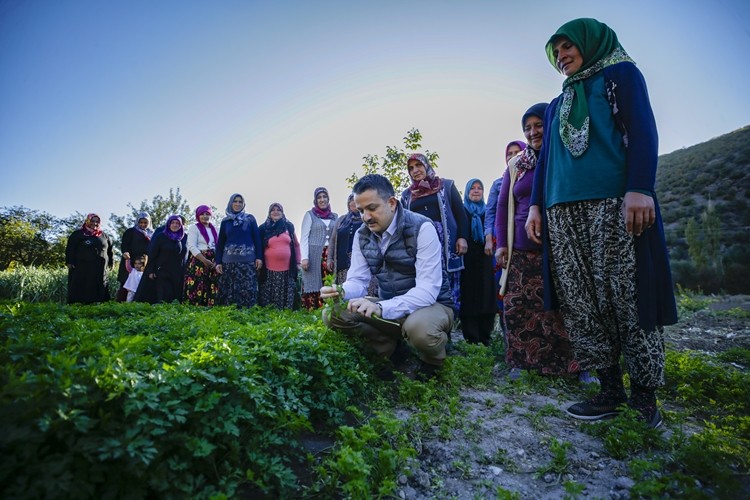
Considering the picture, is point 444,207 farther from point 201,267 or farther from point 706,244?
point 706,244

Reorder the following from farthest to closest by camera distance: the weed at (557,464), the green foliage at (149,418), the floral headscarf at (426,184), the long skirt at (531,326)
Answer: the floral headscarf at (426,184), the long skirt at (531,326), the weed at (557,464), the green foliage at (149,418)

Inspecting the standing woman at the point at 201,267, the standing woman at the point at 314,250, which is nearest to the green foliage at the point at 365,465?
the standing woman at the point at 314,250

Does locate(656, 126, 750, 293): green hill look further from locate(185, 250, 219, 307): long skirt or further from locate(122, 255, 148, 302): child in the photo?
locate(122, 255, 148, 302): child

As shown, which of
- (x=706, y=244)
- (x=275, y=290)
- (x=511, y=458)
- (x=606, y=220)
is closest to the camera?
(x=511, y=458)

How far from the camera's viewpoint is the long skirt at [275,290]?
6.93m

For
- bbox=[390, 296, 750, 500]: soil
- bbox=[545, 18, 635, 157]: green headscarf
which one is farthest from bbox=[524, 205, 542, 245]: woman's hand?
bbox=[390, 296, 750, 500]: soil

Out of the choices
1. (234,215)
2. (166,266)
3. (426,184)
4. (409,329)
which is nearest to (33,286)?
(166,266)

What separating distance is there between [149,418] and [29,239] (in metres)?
24.9

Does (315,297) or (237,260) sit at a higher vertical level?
(237,260)

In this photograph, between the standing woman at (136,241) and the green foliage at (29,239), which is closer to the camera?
the standing woman at (136,241)

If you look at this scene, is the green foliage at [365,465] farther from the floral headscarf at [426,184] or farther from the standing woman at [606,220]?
the floral headscarf at [426,184]

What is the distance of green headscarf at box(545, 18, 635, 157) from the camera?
94.3 inches

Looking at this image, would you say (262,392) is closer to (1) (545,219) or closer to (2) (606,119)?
(1) (545,219)

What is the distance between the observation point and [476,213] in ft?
17.6
